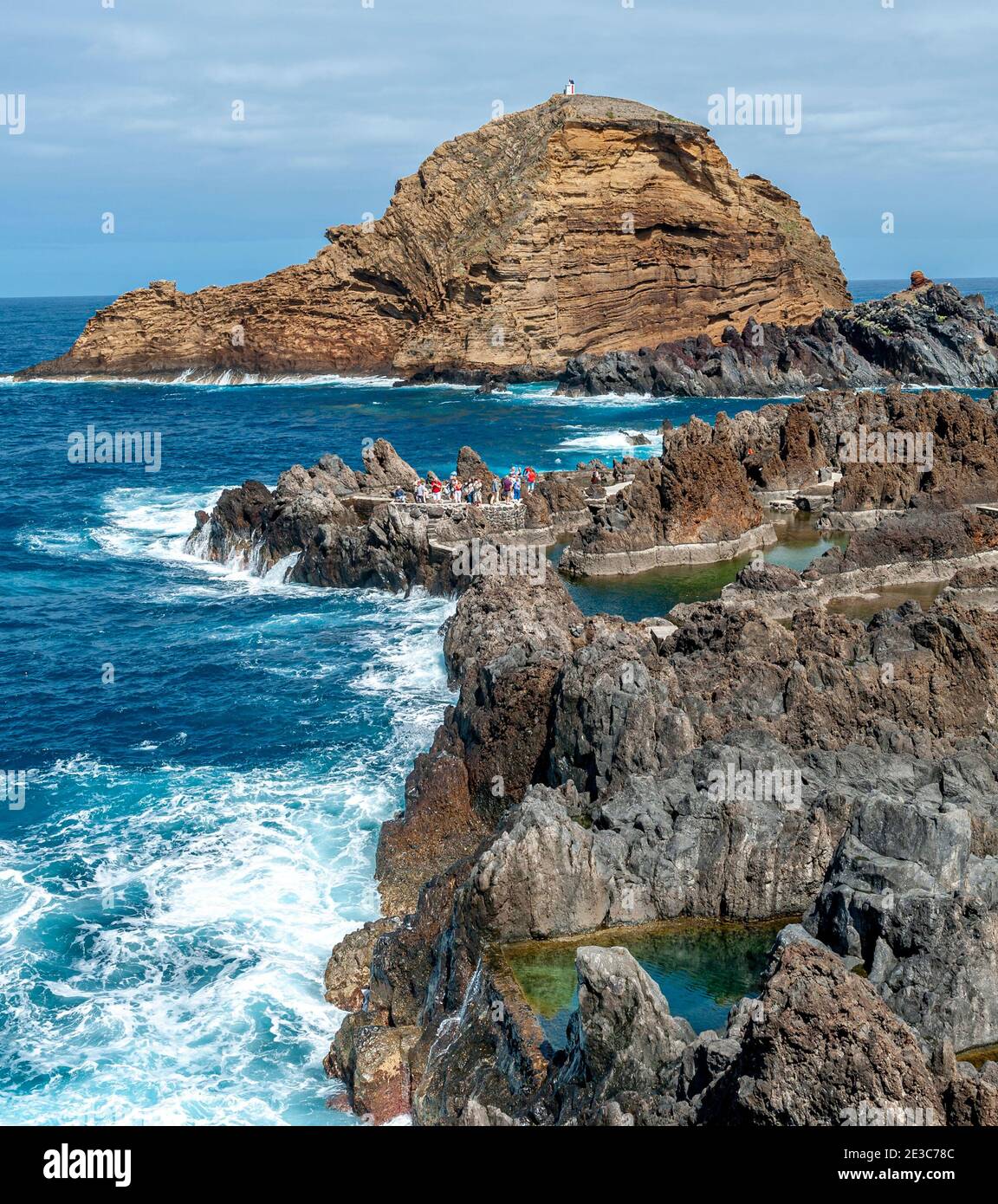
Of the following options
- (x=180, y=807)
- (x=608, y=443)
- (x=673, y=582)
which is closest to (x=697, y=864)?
(x=180, y=807)

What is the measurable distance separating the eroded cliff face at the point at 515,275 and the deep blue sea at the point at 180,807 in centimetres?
6472

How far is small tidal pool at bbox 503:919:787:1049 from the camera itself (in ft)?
59.4

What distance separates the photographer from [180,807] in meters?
31.0

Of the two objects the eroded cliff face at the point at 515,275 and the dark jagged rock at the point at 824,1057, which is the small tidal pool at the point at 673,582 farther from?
the eroded cliff face at the point at 515,275

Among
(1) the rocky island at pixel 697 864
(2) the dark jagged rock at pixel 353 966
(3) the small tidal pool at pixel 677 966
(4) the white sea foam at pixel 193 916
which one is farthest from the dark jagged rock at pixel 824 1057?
(2) the dark jagged rock at pixel 353 966

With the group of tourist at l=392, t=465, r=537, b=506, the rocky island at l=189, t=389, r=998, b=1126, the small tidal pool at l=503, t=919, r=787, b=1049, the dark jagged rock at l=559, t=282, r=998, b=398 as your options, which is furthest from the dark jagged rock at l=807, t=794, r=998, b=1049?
the dark jagged rock at l=559, t=282, r=998, b=398

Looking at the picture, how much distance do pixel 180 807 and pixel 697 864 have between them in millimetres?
14552

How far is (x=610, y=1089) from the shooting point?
609 inches

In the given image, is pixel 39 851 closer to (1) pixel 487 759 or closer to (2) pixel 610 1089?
(1) pixel 487 759

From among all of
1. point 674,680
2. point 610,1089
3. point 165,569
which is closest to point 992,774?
point 674,680

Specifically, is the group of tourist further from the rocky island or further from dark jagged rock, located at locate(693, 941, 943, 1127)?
dark jagged rock, located at locate(693, 941, 943, 1127)

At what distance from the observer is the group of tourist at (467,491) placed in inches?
2105
